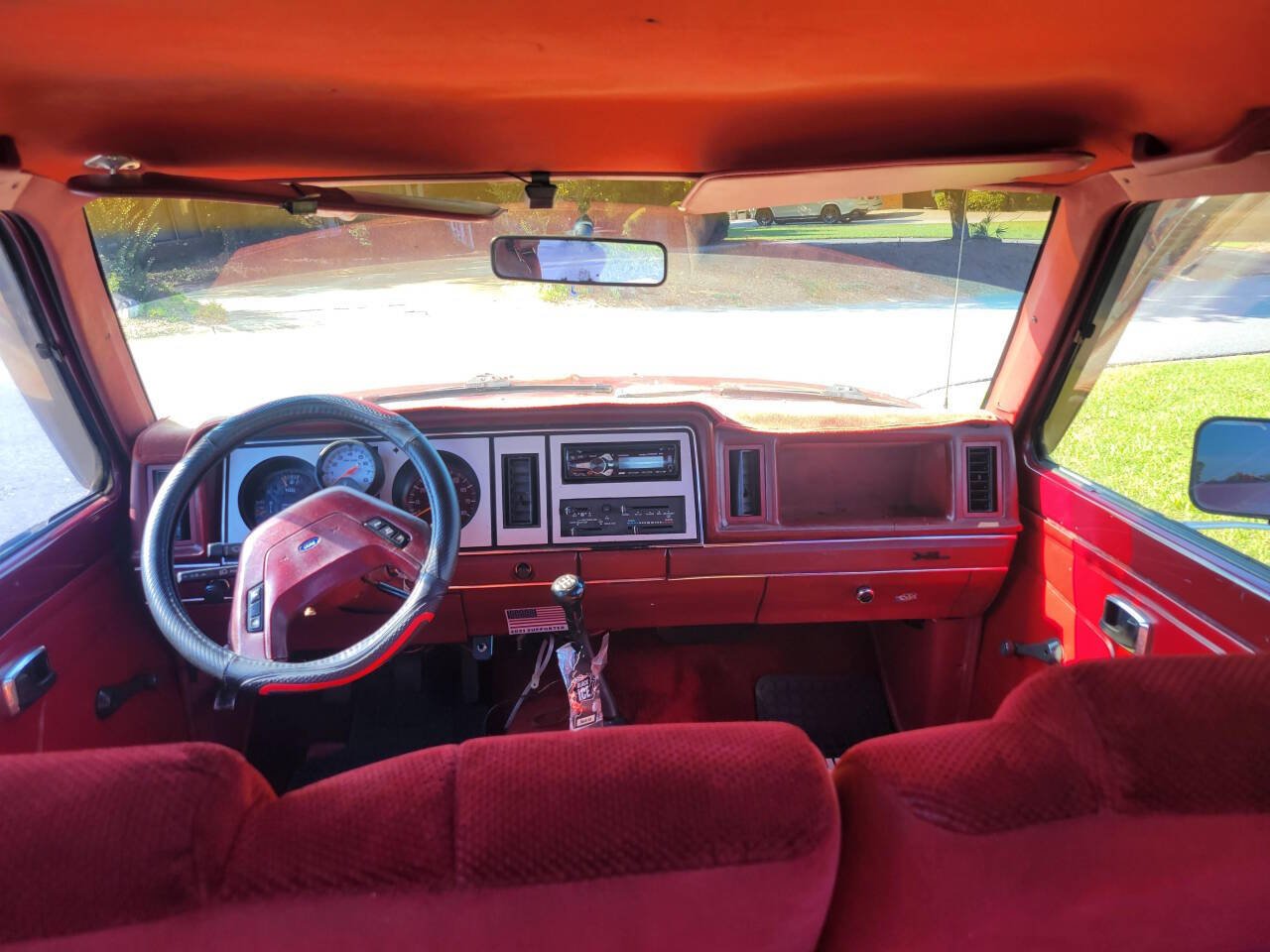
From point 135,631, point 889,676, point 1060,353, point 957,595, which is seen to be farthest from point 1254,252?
point 135,631

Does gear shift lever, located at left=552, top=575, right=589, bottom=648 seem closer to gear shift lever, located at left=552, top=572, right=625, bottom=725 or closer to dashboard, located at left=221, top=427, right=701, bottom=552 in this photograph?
gear shift lever, located at left=552, top=572, right=625, bottom=725

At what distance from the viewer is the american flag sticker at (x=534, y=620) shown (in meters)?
3.12

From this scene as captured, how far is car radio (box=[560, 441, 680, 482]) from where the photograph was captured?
3.01m

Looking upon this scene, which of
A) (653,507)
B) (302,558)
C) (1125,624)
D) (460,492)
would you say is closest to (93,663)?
(302,558)

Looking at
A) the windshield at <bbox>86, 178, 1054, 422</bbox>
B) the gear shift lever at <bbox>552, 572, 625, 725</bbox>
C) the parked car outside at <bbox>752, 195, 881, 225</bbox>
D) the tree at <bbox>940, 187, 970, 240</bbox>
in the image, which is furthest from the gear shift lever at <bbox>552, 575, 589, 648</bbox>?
the tree at <bbox>940, 187, 970, 240</bbox>

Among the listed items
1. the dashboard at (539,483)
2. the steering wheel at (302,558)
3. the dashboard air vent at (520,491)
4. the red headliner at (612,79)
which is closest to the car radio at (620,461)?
the dashboard at (539,483)

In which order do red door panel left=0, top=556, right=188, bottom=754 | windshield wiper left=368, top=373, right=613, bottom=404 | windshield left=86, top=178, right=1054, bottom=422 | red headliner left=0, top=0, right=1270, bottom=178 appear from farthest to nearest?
windshield wiper left=368, top=373, right=613, bottom=404 → windshield left=86, top=178, right=1054, bottom=422 → red door panel left=0, top=556, right=188, bottom=754 → red headliner left=0, top=0, right=1270, bottom=178

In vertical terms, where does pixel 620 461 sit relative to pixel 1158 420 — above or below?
below

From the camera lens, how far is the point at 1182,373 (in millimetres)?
2740

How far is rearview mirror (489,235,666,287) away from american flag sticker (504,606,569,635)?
1.28 metres

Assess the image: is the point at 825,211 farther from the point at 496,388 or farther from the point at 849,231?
the point at 496,388

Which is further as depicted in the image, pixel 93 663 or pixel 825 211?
pixel 825 211

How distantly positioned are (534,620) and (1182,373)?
2483 mm

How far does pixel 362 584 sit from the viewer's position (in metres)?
2.38
